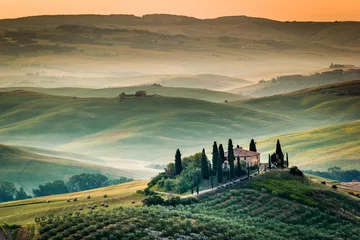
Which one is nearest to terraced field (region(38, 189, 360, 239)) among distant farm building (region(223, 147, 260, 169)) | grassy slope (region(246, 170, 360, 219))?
grassy slope (region(246, 170, 360, 219))

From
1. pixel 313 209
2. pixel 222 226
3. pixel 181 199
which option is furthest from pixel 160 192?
pixel 222 226

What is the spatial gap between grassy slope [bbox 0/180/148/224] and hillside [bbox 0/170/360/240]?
1.80 ft

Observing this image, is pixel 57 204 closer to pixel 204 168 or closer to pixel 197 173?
pixel 197 173

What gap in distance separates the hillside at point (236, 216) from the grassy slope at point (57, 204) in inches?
21.6

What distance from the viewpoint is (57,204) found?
140 m

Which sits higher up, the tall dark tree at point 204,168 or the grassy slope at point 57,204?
the tall dark tree at point 204,168

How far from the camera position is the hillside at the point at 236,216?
334 feet

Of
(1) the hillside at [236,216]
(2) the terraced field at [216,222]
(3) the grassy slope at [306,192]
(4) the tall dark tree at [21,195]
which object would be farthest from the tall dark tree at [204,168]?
(4) the tall dark tree at [21,195]

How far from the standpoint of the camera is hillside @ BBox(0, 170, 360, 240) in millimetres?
101875

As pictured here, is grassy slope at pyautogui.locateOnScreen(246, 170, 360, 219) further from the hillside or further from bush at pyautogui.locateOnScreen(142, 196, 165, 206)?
bush at pyautogui.locateOnScreen(142, 196, 165, 206)

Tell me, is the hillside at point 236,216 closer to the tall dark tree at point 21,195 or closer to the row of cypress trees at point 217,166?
the row of cypress trees at point 217,166

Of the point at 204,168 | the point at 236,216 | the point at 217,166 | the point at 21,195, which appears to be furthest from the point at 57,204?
the point at 21,195

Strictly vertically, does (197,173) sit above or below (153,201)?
above

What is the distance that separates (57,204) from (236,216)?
3454 cm
